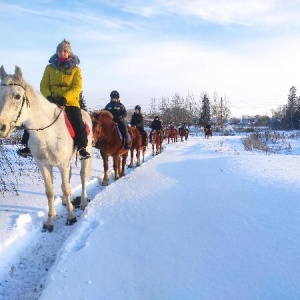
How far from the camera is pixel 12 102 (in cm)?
389

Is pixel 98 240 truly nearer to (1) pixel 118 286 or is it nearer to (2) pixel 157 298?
(1) pixel 118 286

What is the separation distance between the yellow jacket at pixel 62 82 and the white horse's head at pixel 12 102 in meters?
1.42

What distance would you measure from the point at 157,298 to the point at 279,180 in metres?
3.90

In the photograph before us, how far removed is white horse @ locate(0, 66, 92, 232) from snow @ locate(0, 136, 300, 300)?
2.54 feet

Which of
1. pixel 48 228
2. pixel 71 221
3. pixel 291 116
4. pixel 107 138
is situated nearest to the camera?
pixel 48 228

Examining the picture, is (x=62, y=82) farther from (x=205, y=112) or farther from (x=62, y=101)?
(x=205, y=112)

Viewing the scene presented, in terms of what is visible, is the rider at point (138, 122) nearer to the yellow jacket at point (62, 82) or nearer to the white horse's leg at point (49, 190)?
the yellow jacket at point (62, 82)

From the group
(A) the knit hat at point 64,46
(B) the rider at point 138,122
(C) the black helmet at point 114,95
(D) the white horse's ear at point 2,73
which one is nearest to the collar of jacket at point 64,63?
(A) the knit hat at point 64,46

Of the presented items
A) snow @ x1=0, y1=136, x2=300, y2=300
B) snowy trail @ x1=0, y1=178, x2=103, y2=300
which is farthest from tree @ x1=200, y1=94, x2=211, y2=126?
snowy trail @ x1=0, y1=178, x2=103, y2=300

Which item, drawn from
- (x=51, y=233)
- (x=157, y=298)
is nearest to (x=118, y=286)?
(x=157, y=298)

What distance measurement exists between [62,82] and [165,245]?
3.51 metres

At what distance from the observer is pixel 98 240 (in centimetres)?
414

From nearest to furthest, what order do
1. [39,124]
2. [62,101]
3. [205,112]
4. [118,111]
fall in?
[39,124], [62,101], [118,111], [205,112]

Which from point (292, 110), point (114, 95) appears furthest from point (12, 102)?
point (292, 110)
